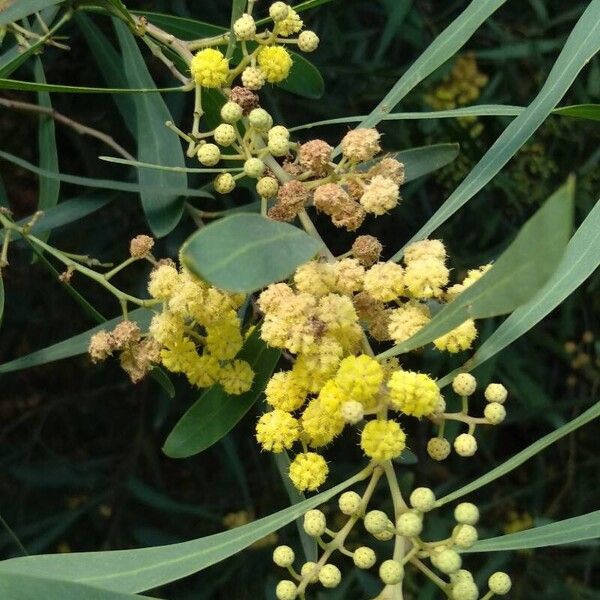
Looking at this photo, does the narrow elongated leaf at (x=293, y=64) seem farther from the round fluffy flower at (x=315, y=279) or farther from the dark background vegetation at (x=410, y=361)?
the round fluffy flower at (x=315, y=279)

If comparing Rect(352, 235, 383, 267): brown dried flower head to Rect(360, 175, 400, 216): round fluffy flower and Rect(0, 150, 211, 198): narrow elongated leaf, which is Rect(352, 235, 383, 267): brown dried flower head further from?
Rect(0, 150, 211, 198): narrow elongated leaf

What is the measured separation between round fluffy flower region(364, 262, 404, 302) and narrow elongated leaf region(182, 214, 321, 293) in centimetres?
15

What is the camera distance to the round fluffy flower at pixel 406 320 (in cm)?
114

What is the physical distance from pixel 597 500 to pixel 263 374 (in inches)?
80.0

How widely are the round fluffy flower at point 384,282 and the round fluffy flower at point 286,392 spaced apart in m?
0.14

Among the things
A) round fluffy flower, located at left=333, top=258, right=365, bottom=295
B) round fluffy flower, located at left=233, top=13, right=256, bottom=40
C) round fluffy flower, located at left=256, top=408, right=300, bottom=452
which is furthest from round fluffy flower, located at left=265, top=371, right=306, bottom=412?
round fluffy flower, located at left=233, top=13, right=256, bottom=40

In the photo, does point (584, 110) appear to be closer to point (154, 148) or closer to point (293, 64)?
point (293, 64)

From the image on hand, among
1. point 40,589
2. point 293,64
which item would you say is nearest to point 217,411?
point 40,589

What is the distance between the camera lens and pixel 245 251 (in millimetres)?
894

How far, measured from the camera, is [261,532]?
1.20 meters

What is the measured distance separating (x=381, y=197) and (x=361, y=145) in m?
0.08

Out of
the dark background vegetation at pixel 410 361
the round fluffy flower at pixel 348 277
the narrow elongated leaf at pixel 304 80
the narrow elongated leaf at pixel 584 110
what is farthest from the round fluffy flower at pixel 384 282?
the dark background vegetation at pixel 410 361

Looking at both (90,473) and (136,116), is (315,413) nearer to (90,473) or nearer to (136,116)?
(136,116)

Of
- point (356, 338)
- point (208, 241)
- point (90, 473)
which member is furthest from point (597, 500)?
point (208, 241)
